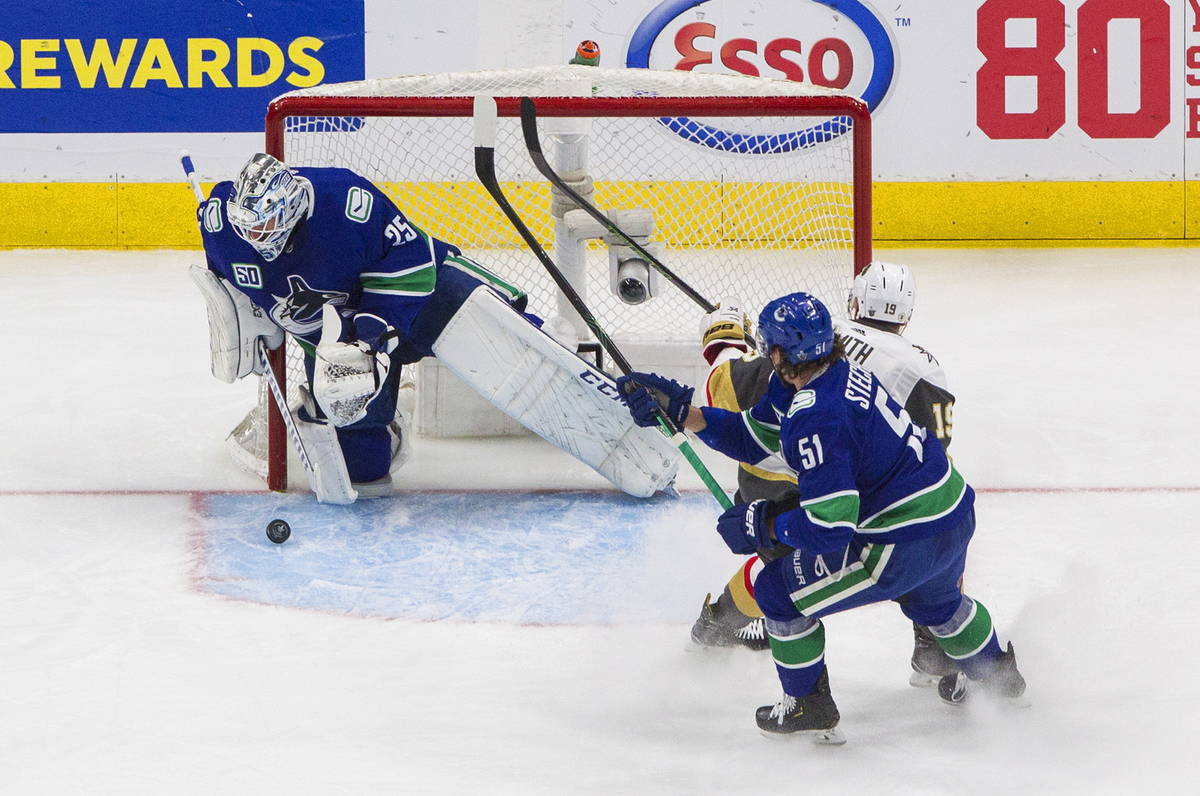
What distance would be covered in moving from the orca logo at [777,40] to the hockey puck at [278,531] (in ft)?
12.0

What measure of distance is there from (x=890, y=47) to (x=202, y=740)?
4946mm

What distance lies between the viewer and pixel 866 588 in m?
2.34

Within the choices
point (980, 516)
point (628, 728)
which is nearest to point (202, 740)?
point (628, 728)

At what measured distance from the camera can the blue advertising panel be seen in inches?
260

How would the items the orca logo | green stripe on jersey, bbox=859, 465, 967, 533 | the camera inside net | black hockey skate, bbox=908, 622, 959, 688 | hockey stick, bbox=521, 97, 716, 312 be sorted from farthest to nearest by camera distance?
the orca logo < the camera inside net < hockey stick, bbox=521, 97, 716, 312 < black hockey skate, bbox=908, 622, 959, 688 < green stripe on jersey, bbox=859, 465, 967, 533

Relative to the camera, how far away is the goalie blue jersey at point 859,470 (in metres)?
2.20

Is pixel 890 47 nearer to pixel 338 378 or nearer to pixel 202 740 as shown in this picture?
pixel 338 378

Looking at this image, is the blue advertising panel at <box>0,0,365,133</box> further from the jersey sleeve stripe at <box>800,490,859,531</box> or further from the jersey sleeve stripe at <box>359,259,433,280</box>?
the jersey sleeve stripe at <box>800,490,859,531</box>

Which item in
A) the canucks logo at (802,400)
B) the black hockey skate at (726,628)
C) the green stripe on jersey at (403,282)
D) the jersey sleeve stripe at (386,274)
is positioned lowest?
the black hockey skate at (726,628)

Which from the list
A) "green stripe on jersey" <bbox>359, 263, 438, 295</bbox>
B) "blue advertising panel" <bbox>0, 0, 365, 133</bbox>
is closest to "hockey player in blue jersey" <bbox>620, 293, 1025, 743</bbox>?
"green stripe on jersey" <bbox>359, 263, 438, 295</bbox>

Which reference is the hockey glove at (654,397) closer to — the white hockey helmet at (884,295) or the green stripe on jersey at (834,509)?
the white hockey helmet at (884,295)

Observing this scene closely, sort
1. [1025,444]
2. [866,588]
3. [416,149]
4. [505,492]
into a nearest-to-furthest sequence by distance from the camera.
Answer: [866,588] → [505,492] → [1025,444] → [416,149]

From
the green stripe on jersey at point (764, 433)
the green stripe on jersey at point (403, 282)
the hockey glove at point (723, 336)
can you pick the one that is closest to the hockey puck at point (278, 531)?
the green stripe on jersey at point (403, 282)

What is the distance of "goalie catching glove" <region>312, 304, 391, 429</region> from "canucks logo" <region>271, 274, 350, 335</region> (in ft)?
0.09
